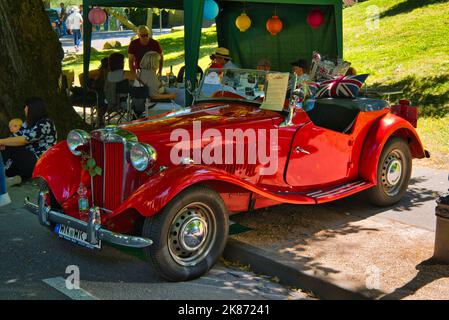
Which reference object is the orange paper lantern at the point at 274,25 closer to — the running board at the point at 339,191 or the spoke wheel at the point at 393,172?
the spoke wheel at the point at 393,172

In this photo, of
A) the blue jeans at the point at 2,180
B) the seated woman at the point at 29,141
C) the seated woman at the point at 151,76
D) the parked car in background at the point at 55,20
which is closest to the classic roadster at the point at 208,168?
the blue jeans at the point at 2,180

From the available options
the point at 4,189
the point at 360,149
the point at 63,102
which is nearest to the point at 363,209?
the point at 360,149

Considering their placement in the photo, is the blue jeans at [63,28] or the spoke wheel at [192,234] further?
the blue jeans at [63,28]

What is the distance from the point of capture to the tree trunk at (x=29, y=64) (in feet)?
26.6

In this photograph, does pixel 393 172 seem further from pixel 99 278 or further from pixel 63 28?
pixel 63 28

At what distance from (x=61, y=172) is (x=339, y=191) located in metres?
2.77

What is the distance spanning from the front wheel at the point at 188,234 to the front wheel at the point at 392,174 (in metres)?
2.38

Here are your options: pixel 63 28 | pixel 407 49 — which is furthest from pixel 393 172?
pixel 63 28

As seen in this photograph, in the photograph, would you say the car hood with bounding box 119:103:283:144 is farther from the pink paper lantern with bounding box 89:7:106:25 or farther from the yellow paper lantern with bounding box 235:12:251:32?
the pink paper lantern with bounding box 89:7:106:25

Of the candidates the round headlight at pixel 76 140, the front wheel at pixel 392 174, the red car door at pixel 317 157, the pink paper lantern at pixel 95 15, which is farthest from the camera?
the pink paper lantern at pixel 95 15

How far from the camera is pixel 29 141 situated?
7.11 m

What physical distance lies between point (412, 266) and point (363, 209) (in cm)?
179

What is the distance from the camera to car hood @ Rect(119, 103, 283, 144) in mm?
4961

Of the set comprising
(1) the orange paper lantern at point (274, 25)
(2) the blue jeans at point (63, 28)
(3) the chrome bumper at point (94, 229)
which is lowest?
(3) the chrome bumper at point (94, 229)
